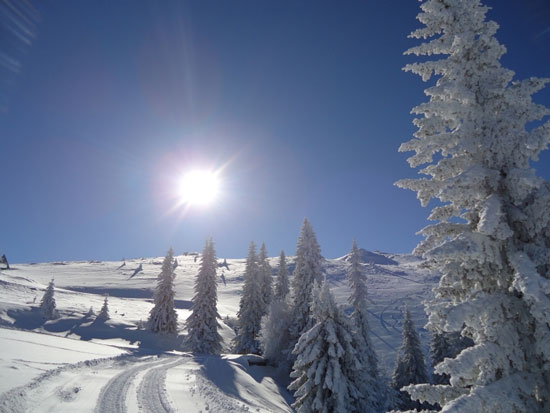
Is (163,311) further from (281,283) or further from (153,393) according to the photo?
(153,393)

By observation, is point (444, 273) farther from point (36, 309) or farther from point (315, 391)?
point (36, 309)

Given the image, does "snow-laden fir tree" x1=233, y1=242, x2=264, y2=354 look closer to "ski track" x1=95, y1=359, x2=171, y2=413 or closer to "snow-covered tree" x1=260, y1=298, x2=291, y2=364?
"snow-covered tree" x1=260, y1=298, x2=291, y2=364

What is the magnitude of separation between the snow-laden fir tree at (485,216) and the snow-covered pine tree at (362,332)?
1655 cm

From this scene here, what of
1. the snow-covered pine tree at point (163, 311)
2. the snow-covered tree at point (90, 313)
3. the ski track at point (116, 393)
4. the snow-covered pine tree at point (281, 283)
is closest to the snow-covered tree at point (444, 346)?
the snow-covered pine tree at point (281, 283)

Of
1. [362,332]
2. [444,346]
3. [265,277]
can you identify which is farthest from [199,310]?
[444,346]

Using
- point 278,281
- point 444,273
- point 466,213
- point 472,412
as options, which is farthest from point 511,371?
point 278,281

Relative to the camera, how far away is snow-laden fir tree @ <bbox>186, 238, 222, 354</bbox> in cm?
4219

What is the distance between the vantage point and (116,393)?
15.4 meters

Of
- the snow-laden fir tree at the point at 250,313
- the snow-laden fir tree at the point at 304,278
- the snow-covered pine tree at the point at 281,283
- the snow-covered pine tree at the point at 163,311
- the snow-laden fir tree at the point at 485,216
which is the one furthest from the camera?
the snow-covered pine tree at the point at 281,283

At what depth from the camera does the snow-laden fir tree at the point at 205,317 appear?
42.2m

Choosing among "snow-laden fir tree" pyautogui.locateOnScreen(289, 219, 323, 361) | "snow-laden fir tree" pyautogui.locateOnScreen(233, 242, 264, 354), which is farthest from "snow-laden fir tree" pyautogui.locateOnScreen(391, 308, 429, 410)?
"snow-laden fir tree" pyautogui.locateOnScreen(233, 242, 264, 354)

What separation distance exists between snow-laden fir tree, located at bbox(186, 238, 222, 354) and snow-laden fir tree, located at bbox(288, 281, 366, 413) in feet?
79.3

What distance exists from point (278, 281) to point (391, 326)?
45.9 metres

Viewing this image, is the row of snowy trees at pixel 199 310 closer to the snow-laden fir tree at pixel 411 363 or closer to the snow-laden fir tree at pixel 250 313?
the snow-laden fir tree at pixel 250 313
